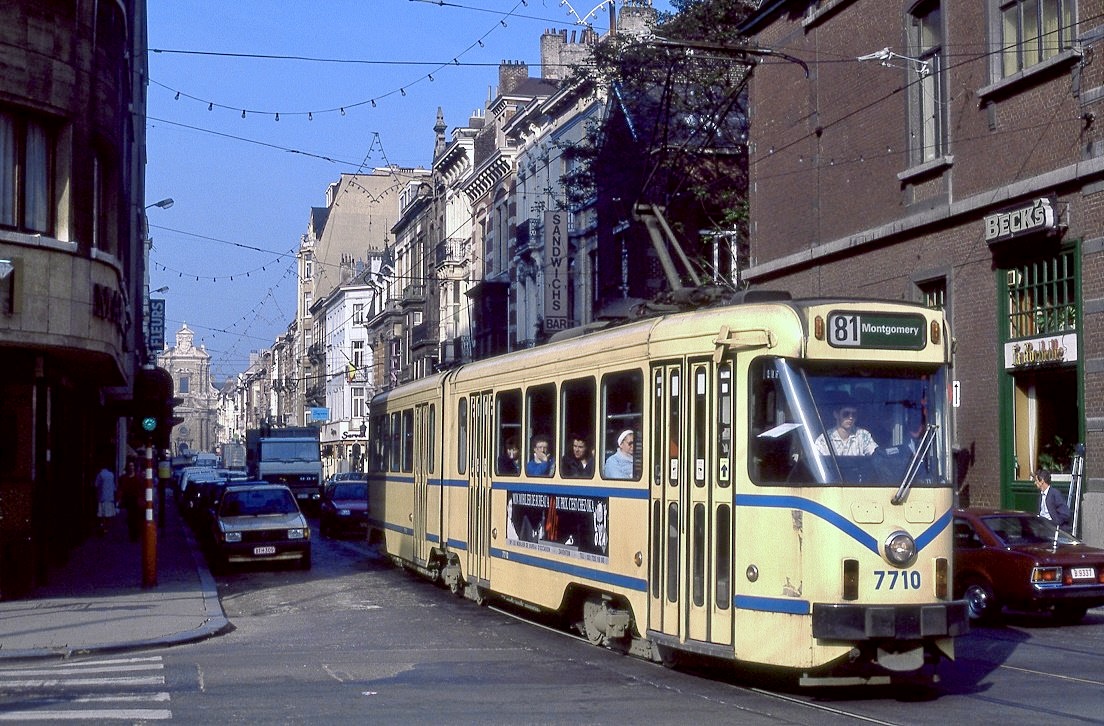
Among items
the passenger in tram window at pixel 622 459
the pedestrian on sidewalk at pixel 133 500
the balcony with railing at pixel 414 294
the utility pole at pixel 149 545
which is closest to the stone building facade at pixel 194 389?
the balcony with railing at pixel 414 294

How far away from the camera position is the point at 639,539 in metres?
12.4

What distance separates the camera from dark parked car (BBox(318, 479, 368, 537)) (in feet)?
119

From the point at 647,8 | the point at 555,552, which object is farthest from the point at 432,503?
the point at 647,8

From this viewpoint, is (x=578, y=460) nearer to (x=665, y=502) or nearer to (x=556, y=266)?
(x=665, y=502)

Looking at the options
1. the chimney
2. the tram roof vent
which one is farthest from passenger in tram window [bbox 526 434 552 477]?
the chimney

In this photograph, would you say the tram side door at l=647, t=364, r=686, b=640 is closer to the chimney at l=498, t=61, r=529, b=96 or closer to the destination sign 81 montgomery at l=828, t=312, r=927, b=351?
the destination sign 81 montgomery at l=828, t=312, r=927, b=351

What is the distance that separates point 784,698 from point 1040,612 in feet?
28.1

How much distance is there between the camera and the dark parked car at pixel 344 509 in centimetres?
3641

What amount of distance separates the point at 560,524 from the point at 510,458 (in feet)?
5.90

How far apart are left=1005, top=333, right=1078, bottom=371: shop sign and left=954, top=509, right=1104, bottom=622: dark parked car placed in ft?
17.0

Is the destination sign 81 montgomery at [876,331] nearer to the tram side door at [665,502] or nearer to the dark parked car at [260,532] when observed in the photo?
the tram side door at [665,502]

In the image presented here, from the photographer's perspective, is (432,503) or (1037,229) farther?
(1037,229)

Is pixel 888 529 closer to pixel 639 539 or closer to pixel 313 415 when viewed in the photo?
pixel 639 539

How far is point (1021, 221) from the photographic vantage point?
2247cm
